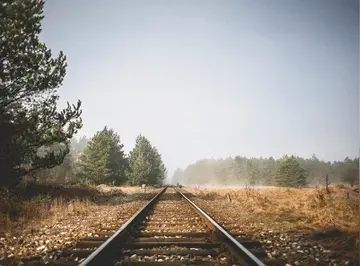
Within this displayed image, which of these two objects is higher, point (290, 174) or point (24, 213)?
point (290, 174)

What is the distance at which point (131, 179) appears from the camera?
158 feet

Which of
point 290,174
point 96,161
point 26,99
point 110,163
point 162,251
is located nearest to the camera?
point 162,251

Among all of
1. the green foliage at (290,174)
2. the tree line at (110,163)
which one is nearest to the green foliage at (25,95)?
the tree line at (110,163)

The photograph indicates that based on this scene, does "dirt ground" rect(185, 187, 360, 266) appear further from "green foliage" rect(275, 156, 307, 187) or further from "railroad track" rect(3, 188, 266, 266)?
"green foliage" rect(275, 156, 307, 187)

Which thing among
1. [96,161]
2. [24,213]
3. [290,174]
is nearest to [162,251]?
[24,213]

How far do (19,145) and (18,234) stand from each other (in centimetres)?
527

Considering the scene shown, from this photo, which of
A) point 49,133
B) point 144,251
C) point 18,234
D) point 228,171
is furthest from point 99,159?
point 228,171

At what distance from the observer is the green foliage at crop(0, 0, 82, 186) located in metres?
10.5

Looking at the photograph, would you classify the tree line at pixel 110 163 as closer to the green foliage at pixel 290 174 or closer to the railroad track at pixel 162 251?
the railroad track at pixel 162 251

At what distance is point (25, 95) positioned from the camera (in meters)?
11.8

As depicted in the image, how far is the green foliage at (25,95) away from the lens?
10.5m

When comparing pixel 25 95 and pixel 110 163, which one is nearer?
pixel 25 95

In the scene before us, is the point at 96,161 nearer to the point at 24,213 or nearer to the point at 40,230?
the point at 24,213

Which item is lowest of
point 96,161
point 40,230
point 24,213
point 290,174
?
point 40,230
